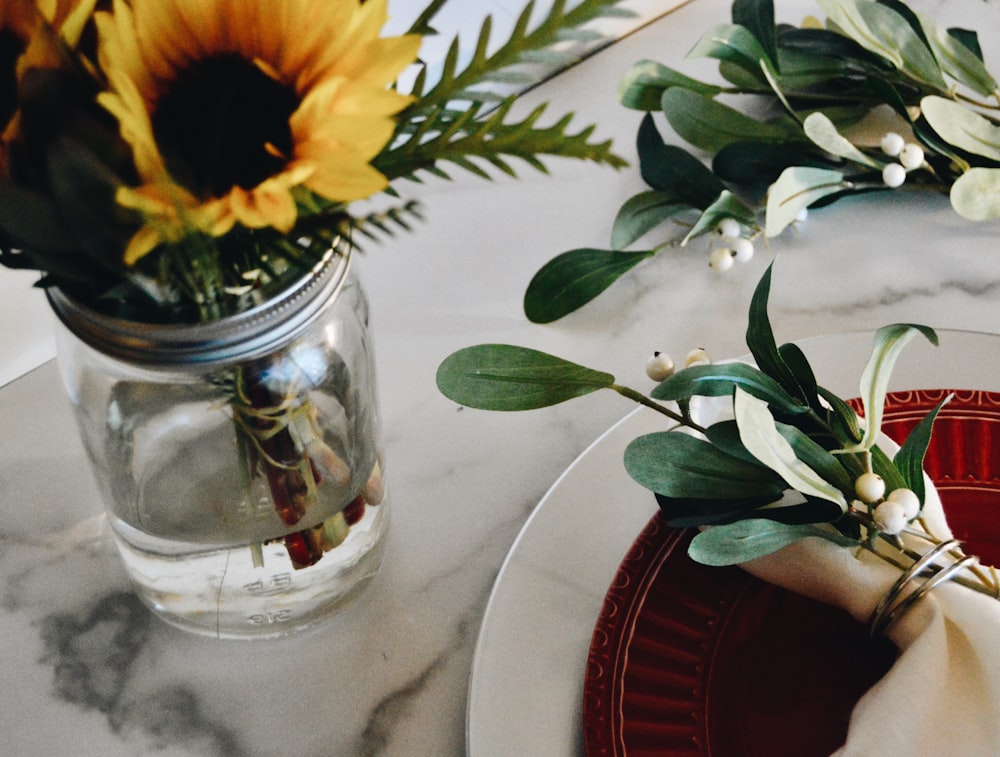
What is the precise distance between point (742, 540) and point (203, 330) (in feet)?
0.69

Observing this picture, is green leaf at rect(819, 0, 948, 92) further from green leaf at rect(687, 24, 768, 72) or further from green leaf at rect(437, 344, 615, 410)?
green leaf at rect(437, 344, 615, 410)

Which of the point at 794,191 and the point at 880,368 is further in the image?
the point at 794,191

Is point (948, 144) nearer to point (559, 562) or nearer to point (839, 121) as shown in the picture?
point (839, 121)

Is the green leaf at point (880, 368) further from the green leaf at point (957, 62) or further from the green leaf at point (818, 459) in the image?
the green leaf at point (957, 62)

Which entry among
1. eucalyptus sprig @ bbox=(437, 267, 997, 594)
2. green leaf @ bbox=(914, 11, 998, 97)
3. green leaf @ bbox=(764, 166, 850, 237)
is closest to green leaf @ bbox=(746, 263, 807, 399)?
eucalyptus sprig @ bbox=(437, 267, 997, 594)

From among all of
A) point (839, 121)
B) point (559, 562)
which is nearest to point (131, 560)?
point (559, 562)

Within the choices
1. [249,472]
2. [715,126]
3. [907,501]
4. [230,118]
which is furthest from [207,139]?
[715,126]

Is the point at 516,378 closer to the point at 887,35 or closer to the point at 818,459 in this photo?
the point at 818,459

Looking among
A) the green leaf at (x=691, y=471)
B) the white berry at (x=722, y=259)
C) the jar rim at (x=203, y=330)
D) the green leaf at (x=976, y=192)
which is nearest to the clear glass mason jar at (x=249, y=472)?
the jar rim at (x=203, y=330)

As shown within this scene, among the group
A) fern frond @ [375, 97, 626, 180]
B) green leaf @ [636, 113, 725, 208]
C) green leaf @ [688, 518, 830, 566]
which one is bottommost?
green leaf @ [688, 518, 830, 566]

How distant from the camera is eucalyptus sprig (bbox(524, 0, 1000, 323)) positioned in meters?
0.56

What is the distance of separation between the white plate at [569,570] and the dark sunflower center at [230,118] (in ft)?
0.82

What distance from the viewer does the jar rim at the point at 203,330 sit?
33cm

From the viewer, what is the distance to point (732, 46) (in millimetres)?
582
